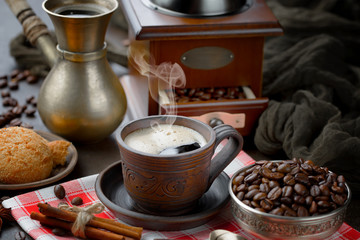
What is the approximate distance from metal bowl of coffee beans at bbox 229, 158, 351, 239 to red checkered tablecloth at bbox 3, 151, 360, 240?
2.3 inches

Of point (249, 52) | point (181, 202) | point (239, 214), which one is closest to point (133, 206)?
point (181, 202)

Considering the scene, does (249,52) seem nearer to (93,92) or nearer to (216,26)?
(216,26)

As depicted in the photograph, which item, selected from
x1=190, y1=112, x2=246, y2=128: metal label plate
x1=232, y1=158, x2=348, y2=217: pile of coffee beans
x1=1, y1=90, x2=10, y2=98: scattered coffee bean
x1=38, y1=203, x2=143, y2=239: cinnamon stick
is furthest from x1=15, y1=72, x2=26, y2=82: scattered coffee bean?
x1=232, y1=158, x2=348, y2=217: pile of coffee beans

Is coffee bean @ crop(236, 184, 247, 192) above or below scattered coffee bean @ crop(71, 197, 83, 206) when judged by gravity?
above

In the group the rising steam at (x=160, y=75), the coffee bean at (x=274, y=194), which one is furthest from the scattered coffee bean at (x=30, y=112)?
the coffee bean at (x=274, y=194)

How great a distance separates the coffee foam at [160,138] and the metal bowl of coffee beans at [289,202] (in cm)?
14

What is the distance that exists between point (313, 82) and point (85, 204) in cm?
92

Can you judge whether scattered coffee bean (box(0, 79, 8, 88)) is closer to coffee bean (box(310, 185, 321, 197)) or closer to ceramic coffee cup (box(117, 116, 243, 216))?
ceramic coffee cup (box(117, 116, 243, 216))

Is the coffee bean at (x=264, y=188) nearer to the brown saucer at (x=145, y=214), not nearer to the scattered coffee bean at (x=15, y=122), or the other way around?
the brown saucer at (x=145, y=214)

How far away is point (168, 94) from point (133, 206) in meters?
0.51

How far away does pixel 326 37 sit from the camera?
1925mm

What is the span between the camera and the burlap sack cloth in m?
1.40

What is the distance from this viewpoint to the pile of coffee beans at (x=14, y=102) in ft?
5.60

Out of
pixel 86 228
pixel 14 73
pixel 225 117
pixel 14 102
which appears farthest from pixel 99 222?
pixel 14 73
